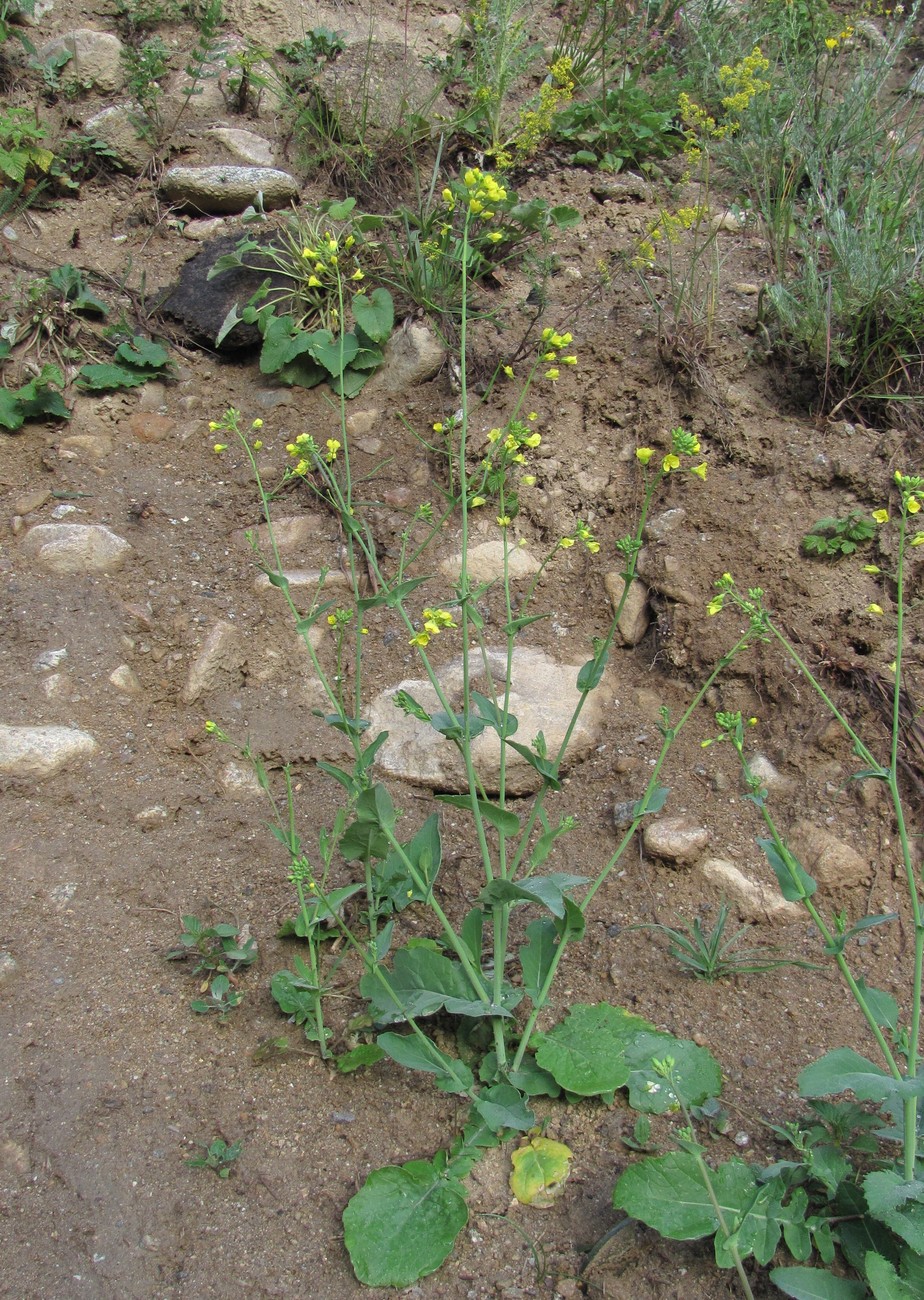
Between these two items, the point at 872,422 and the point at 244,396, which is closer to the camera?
the point at 872,422

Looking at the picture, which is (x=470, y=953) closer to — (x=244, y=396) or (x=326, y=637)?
(x=326, y=637)

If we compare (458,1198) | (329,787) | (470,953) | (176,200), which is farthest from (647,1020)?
(176,200)

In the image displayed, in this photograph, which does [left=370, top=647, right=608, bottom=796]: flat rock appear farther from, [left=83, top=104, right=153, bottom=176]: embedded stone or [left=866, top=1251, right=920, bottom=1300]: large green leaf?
[left=83, top=104, right=153, bottom=176]: embedded stone

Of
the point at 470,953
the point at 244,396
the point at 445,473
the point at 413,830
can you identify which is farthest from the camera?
the point at 244,396


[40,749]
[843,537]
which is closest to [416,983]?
[40,749]

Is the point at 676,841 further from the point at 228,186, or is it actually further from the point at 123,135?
the point at 123,135

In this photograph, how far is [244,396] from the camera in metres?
3.78

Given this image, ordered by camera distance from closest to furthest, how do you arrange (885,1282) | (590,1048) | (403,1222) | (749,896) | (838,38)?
(885,1282), (403,1222), (590,1048), (749,896), (838,38)

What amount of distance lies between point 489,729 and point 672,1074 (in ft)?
3.89

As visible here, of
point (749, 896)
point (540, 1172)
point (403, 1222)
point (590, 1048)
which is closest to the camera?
point (403, 1222)

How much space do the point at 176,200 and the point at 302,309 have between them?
1168 mm

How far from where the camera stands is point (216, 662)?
2969mm

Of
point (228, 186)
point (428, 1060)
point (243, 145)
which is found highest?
point (243, 145)

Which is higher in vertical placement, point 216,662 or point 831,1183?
point 831,1183
